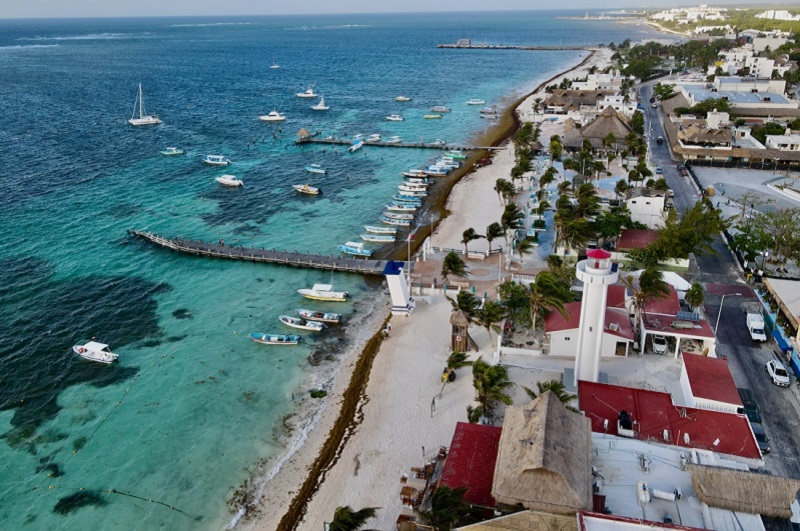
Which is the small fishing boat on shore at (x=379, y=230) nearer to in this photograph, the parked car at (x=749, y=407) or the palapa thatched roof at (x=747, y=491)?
the parked car at (x=749, y=407)

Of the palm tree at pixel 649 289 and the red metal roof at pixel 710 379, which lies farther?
the palm tree at pixel 649 289

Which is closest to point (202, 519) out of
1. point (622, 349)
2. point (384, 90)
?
point (622, 349)

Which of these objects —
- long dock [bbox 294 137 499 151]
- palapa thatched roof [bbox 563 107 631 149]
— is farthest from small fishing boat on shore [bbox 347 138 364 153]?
palapa thatched roof [bbox 563 107 631 149]

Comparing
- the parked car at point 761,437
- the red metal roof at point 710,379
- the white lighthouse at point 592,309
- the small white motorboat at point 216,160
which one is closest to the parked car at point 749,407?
the parked car at point 761,437

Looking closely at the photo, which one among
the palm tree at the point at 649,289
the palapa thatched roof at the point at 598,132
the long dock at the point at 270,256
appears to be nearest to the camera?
the palm tree at the point at 649,289

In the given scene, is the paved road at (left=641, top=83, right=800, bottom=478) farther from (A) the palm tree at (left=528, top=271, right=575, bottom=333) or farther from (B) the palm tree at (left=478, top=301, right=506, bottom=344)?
(B) the palm tree at (left=478, top=301, right=506, bottom=344)

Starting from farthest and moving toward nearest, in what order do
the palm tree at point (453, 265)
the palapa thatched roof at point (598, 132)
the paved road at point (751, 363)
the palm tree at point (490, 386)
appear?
1. the palapa thatched roof at point (598, 132)
2. the palm tree at point (453, 265)
3. the palm tree at point (490, 386)
4. the paved road at point (751, 363)

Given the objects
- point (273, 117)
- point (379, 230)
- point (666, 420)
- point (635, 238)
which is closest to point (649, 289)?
point (666, 420)
